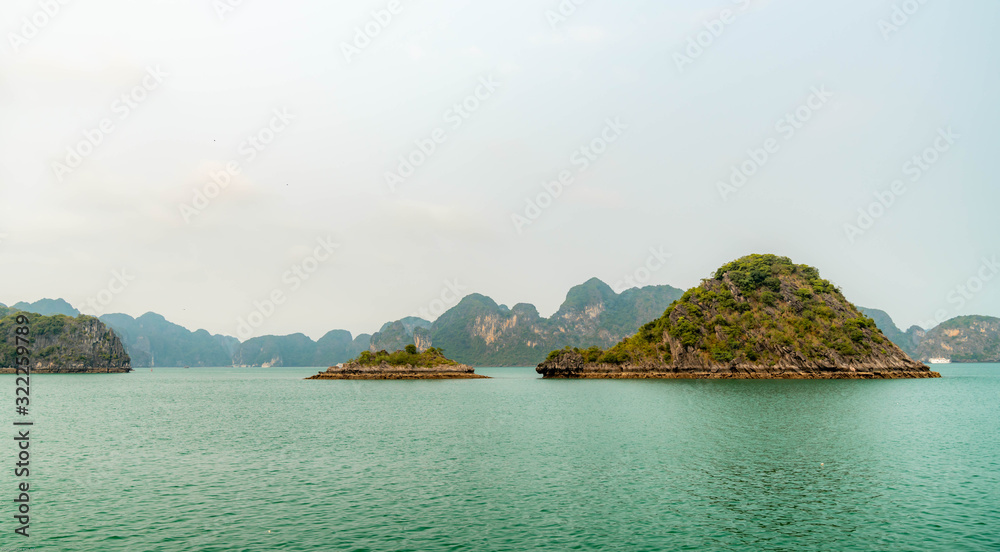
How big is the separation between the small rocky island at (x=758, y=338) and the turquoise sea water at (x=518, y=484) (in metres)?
107

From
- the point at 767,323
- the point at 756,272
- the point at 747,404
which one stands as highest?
the point at 756,272

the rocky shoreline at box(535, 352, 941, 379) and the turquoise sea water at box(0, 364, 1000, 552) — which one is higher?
the turquoise sea water at box(0, 364, 1000, 552)

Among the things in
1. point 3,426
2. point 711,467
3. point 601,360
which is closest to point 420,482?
point 711,467

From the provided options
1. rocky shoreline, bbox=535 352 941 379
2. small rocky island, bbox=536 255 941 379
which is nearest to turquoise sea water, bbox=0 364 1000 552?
rocky shoreline, bbox=535 352 941 379

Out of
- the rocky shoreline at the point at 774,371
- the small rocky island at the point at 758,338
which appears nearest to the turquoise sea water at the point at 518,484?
the rocky shoreline at the point at 774,371

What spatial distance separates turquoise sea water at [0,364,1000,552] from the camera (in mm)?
23125

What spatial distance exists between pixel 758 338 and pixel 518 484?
161127mm

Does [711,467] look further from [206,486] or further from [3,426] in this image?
[3,426]

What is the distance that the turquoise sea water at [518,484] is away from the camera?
23125mm

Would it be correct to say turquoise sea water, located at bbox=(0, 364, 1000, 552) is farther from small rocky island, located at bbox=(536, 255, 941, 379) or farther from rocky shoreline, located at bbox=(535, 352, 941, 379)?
small rocky island, located at bbox=(536, 255, 941, 379)

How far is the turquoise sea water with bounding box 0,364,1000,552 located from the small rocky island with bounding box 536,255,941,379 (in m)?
107

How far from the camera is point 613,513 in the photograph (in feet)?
87.0

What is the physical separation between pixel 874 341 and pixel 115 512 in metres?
193

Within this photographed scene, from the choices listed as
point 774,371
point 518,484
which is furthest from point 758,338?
point 518,484
